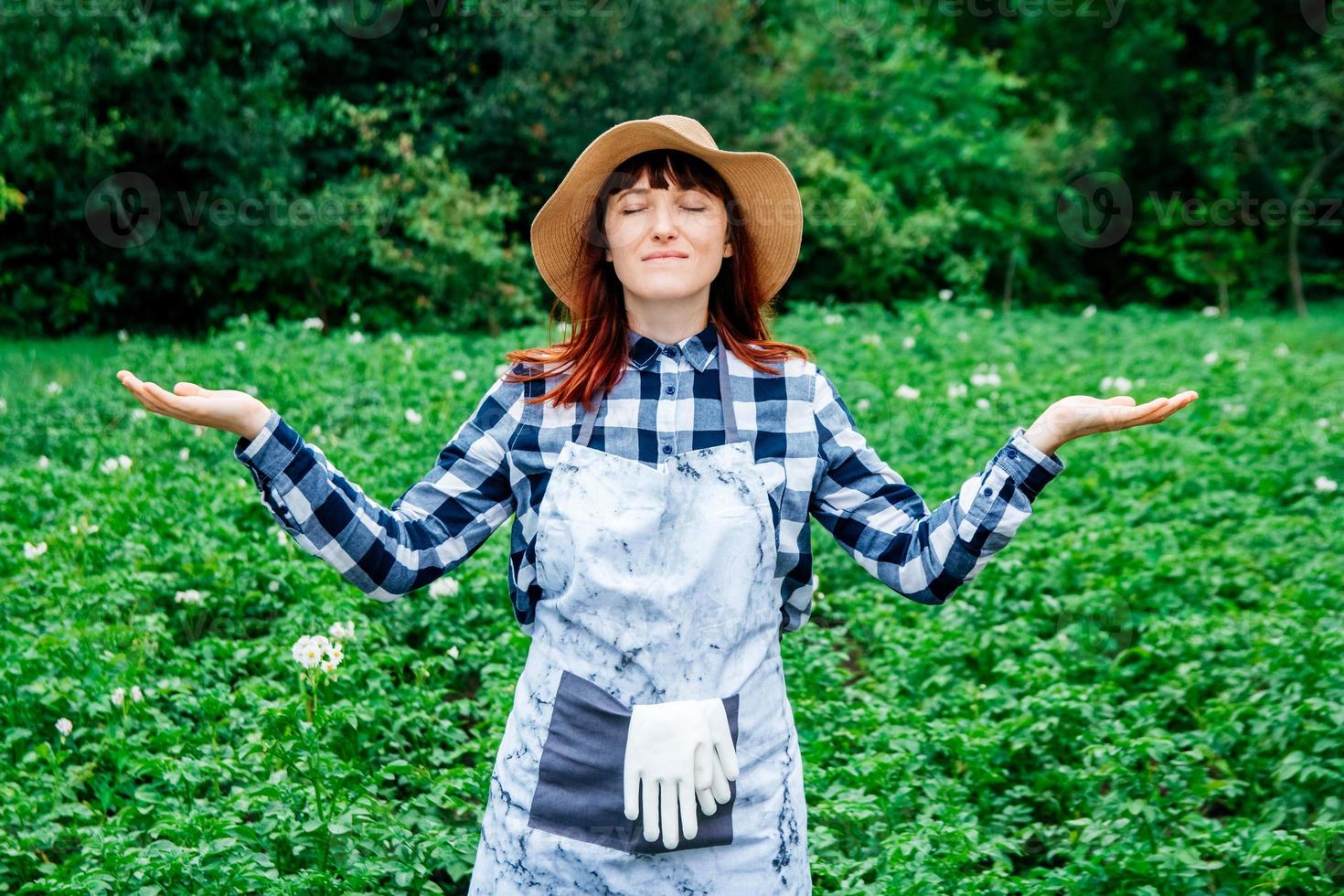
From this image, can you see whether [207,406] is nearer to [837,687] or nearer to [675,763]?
[675,763]

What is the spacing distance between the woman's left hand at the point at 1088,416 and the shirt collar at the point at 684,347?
0.52 metres

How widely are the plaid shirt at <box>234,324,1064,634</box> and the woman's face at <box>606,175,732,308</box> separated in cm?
10

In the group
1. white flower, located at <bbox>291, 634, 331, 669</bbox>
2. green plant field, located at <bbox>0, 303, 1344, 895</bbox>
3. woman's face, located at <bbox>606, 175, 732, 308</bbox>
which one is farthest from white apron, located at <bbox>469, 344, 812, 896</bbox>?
white flower, located at <bbox>291, 634, 331, 669</bbox>

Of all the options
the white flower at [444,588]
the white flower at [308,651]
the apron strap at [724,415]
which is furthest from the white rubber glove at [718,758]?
the white flower at [444,588]

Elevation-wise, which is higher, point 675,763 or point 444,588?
point 675,763

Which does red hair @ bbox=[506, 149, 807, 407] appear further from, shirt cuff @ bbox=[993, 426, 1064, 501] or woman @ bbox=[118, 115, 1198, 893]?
shirt cuff @ bbox=[993, 426, 1064, 501]

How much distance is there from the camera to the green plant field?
3.02 meters

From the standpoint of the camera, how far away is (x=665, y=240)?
6.70ft

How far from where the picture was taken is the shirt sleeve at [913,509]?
1.91 metres

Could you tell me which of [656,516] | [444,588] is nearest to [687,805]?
[656,516]

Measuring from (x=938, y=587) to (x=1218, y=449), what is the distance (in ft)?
18.3

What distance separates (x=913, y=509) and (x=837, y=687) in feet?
7.46

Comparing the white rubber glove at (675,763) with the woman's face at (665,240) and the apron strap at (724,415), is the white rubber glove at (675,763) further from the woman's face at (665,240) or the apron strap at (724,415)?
the woman's face at (665,240)

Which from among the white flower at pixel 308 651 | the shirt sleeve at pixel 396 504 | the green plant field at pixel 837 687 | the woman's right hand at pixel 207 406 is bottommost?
the green plant field at pixel 837 687
